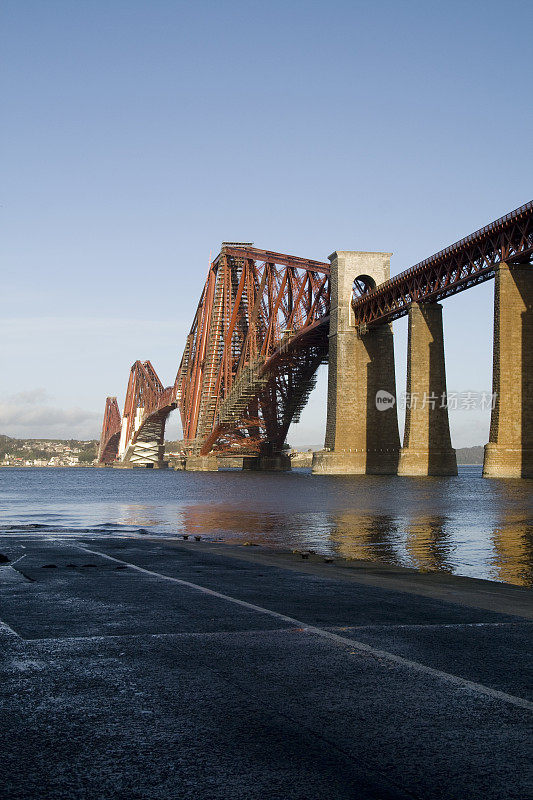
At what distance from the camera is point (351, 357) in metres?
92.2

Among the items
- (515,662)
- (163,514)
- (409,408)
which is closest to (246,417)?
(409,408)

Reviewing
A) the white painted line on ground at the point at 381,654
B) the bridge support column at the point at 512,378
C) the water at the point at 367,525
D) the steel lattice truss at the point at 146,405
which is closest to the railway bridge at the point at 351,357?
the bridge support column at the point at 512,378

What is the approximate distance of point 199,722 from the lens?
4.53 metres

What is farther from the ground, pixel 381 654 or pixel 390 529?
pixel 381 654

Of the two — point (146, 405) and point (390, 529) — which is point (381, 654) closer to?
point (390, 529)

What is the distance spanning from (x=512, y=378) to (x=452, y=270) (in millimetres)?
17224

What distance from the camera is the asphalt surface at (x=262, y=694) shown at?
3758 millimetres

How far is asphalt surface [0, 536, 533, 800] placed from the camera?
148 inches

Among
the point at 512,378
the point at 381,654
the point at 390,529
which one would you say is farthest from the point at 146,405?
the point at 381,654

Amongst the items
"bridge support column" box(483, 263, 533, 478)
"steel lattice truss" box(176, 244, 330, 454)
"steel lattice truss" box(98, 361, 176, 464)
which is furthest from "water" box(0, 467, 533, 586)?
"steel lattice truss" box(98, 361, 176, 464)

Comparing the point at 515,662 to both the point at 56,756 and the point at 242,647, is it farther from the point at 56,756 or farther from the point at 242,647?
the point at 56,756

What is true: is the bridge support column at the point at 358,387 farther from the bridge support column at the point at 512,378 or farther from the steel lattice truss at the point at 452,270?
the bridge support column at the point at 512,378

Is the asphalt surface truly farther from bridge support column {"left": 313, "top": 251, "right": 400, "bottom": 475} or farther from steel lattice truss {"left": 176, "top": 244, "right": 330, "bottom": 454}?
steel lattice truss {"left": 176, "top": 244, "right": 330, "bottom": 454}

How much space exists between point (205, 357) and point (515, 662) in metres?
125
